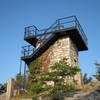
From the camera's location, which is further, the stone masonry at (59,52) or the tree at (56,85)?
the stone masonry at (59,52)

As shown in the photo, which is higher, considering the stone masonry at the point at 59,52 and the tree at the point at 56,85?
the stone masonry at the point at 59,52

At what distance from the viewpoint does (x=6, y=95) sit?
18.6 meters

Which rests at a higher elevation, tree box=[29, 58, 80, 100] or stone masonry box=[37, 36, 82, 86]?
stone masonry box=[37, 36, 82, 86]

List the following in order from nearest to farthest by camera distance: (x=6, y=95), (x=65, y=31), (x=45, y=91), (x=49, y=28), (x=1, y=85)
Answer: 1. (x=45, y=91)
2. (x=6, y=95)
3. (x=65, y=31)
4. (x=49, y=28)
5. (x=1, y=85)

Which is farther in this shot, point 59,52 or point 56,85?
point 59,52

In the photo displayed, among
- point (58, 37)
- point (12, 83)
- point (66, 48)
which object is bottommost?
point (12, 83)

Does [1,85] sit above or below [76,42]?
below

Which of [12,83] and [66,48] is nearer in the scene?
[12,83]

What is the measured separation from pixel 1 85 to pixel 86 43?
612 inches

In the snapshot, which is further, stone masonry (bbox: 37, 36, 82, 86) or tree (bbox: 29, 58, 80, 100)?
stone masonry (bbox: 37, 36, 82, 86)

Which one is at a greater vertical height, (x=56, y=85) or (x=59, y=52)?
(x=59, y=52)

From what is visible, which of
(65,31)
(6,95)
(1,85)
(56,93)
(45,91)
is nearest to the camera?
(56,93)

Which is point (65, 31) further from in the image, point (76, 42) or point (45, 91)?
point (45, 91)

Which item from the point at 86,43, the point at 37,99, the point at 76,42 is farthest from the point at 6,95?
the point at 86,43
